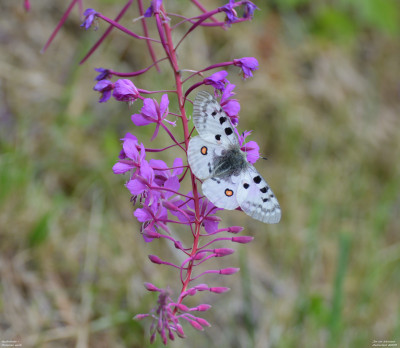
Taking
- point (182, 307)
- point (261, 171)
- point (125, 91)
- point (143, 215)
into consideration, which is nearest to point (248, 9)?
point (125, 91)

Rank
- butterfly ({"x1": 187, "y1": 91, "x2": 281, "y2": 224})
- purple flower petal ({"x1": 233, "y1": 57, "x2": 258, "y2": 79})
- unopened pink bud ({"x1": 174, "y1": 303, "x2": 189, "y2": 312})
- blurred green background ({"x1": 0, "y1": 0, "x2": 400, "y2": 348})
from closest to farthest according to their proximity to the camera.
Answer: unopened pink bud ({"x1": 174, "y1": 303, "x2": 189, "y2": 312}) < butterfly ({"x1": 187, "y1": 91, "x2": 281, "y2": 224}) < purple flower petal ({"x1": 233, "y1": 57, "x2": 258, "y2": 79}) < blurred green background ({"x1": 0, "y1": 0, "x2": 400, "y2": 348})

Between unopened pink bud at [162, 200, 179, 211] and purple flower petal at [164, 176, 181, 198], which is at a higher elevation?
purple flower petal at [164, 176, 181, 198]

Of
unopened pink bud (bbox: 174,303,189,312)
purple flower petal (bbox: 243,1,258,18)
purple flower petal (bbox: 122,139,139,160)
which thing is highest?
purple flower petal (bbox: 243,1,258,18)

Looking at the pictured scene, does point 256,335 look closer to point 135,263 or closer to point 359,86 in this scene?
point 135,263

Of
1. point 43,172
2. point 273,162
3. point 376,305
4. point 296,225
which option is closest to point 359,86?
point 273,162

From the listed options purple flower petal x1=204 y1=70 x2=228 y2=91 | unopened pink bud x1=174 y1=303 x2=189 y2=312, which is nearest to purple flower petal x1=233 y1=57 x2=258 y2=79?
purple flower petal x1=204 y1=70 x2=228 y2=91

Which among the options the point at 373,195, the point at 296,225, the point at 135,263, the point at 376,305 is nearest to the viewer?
the point at 135,263

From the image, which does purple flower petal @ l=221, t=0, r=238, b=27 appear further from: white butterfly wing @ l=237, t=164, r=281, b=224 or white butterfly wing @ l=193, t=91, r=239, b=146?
white butterfly wing @ l=237, t=164, r=281, b=224
